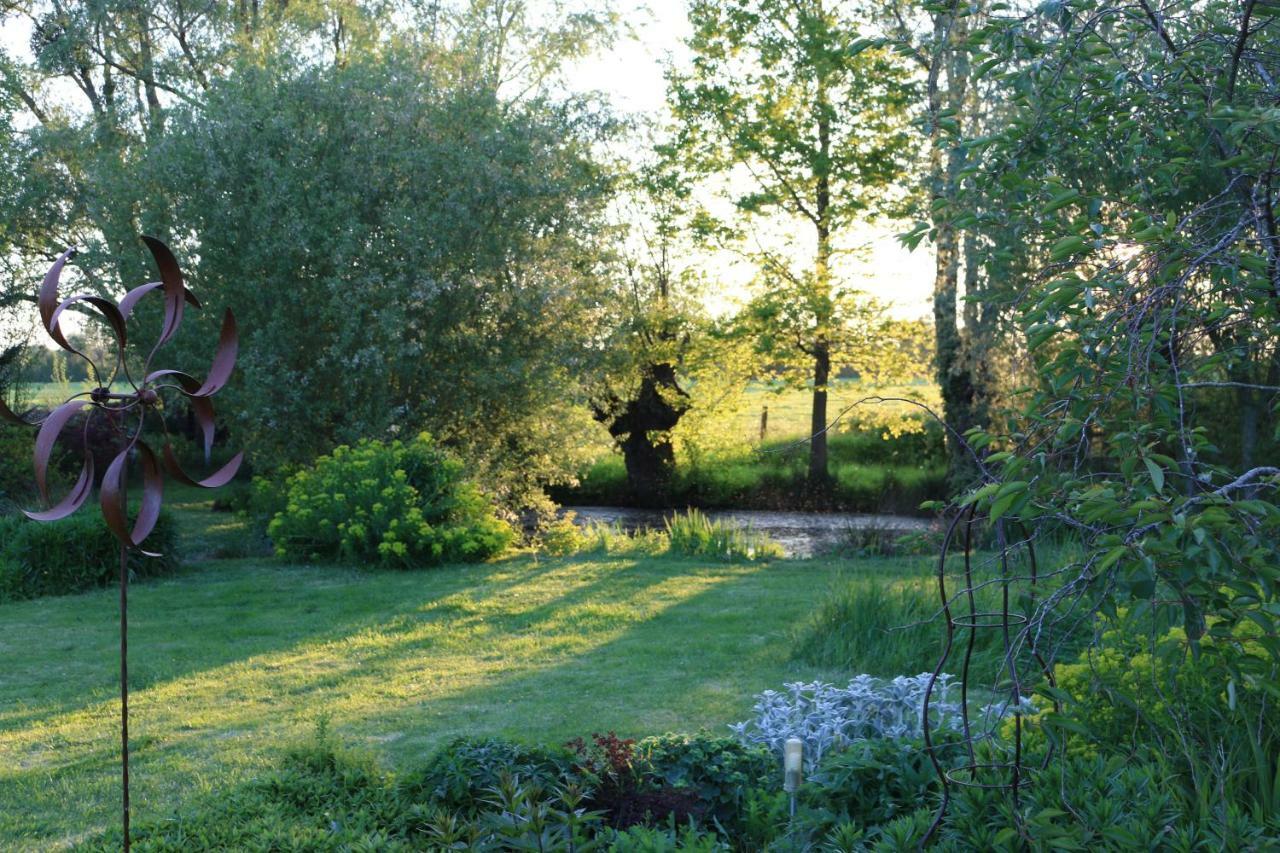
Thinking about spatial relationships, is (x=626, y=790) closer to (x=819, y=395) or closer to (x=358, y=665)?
(x=358, y=665)

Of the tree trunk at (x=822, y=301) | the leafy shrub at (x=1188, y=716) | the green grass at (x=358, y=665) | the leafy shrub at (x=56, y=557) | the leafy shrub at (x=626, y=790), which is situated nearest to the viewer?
the leafy shrub at (x=1188, y=716)

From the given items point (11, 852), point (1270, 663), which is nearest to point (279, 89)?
point (11, 852)

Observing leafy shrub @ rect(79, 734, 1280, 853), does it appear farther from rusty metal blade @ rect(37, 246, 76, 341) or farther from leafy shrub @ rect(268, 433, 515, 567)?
leafy shrub @ rect(268, 433, 515, 567)

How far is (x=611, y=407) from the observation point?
18656 millimetres

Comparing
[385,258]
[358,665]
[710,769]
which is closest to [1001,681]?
[710,769]

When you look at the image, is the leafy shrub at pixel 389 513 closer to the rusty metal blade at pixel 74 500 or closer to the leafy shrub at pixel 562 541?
the leafy shrub at pixel 562 541

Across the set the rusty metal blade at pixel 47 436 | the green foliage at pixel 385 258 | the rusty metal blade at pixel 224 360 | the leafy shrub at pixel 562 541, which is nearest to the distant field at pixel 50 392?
the green foliage at pixel 385 258

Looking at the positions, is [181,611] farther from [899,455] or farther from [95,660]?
[899,455]

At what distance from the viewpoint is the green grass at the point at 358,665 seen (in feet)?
16.7

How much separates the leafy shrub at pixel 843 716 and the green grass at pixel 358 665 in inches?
36.3

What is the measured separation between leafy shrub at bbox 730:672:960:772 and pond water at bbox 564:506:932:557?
8.64m

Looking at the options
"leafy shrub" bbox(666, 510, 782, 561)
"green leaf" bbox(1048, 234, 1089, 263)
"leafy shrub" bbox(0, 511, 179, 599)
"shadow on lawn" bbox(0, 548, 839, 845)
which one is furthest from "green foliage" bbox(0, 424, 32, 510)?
"green leaf" bbox(1048, 234, 1089, 263)

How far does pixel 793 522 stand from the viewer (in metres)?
17.7

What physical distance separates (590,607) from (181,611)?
126 inches
